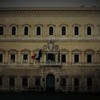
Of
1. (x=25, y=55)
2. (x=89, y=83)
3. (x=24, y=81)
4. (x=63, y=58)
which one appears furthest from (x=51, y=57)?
(x=89, y=83)

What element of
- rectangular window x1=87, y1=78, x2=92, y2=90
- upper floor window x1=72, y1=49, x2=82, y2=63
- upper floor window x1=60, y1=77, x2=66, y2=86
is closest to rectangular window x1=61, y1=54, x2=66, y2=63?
upper floor window x1=72, y1=49, x2=82, y2=63

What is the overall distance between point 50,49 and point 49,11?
4368 mm

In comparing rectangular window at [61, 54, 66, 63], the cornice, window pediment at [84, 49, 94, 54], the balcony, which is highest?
the cornice

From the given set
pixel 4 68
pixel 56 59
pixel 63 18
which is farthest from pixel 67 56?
pixel 4 68

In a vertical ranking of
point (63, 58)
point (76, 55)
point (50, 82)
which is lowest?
point (50, 82)

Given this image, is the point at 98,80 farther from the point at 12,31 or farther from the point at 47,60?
the point at 12,31

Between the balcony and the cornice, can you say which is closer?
the balcony

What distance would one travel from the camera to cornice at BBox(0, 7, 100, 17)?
1773 inches

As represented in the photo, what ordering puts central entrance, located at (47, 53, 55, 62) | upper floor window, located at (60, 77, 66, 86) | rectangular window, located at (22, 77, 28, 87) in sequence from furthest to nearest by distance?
central entrance, located at (47, 53, 55, 62) < rectangular window, located at (22, 77, 28, 87) < upper floor window, located at (60, 77, 66, 86)

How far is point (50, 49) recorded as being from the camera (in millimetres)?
45094

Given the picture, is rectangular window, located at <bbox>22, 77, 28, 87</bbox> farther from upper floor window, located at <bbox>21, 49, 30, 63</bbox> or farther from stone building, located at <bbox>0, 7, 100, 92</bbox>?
upper floor window, located at <bbox>21, 49, 30, 63</bbox>

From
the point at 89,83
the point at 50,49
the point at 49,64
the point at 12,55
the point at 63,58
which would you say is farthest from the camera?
the point at 12,55

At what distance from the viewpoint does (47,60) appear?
4506cm

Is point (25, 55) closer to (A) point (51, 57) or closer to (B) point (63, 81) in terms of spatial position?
(A) point (51, 57)
